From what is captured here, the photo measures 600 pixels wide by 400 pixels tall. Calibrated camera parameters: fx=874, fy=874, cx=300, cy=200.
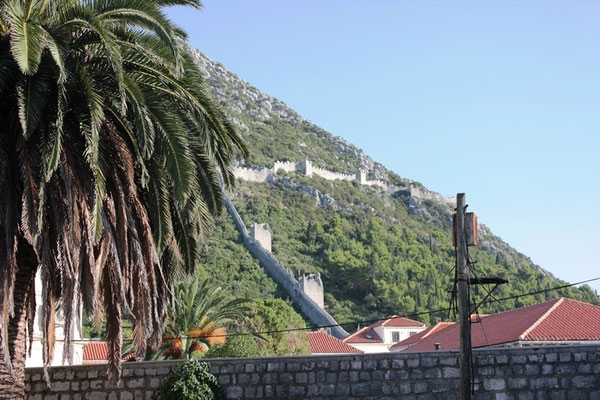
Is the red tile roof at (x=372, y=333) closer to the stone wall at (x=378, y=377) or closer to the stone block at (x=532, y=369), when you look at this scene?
the stone wall at (x=378, y=377)

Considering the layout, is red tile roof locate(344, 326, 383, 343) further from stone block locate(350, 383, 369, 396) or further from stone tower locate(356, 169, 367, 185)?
stone tower locate(356, 169, 367, 185)

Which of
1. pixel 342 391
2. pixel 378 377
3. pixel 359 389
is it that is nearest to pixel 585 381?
pixel 378 377

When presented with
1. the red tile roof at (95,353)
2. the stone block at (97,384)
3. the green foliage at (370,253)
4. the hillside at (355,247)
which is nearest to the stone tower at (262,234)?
the hillside at (355,247)

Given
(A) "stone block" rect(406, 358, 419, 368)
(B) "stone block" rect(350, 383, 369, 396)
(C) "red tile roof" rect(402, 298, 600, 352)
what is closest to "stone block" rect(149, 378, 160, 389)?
(B) "stone block" rect(350, 383, 369, 396)

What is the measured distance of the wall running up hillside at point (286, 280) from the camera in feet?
297

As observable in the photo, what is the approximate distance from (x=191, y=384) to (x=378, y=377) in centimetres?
297

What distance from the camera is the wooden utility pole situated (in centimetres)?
1200

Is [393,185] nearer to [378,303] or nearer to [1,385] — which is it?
[378,303]

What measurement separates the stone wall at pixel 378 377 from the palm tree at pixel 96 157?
1.57 meters

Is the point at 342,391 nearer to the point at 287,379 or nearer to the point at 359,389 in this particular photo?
the point at 359,389

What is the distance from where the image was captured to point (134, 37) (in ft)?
43.1

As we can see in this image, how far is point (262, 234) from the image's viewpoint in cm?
11106

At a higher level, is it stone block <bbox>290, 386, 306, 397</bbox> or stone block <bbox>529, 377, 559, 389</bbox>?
stone block <bbox>529, 377, 559, 389</bbox>

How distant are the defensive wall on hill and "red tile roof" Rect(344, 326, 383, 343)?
191ft
